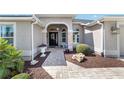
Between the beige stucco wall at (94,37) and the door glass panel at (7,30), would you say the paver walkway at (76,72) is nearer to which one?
the door glass panel at (7,30)

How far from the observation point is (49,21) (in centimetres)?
1745

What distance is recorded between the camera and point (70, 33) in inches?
690

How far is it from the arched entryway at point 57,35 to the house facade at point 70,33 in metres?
1.94

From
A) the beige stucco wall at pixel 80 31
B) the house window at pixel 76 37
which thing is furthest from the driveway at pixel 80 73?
the house window at pixel 76 37

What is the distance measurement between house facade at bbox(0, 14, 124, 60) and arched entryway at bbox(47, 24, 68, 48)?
6.38 feet

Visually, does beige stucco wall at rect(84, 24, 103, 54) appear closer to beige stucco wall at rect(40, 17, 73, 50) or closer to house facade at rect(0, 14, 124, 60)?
house facade at rect(0, 14, 124, 60)

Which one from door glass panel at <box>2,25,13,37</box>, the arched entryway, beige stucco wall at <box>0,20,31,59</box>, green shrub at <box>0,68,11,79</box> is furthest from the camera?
the arched entryway

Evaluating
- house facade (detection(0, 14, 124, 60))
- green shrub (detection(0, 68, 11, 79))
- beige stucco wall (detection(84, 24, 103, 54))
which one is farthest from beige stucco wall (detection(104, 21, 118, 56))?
green shrub (detection(0, 68, 11, 79))

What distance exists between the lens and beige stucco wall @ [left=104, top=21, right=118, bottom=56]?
511 inches

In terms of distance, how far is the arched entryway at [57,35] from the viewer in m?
20.0

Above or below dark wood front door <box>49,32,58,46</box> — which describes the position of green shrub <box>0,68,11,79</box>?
below

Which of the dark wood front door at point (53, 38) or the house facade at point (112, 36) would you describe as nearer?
the house facade at point (112, 36)
